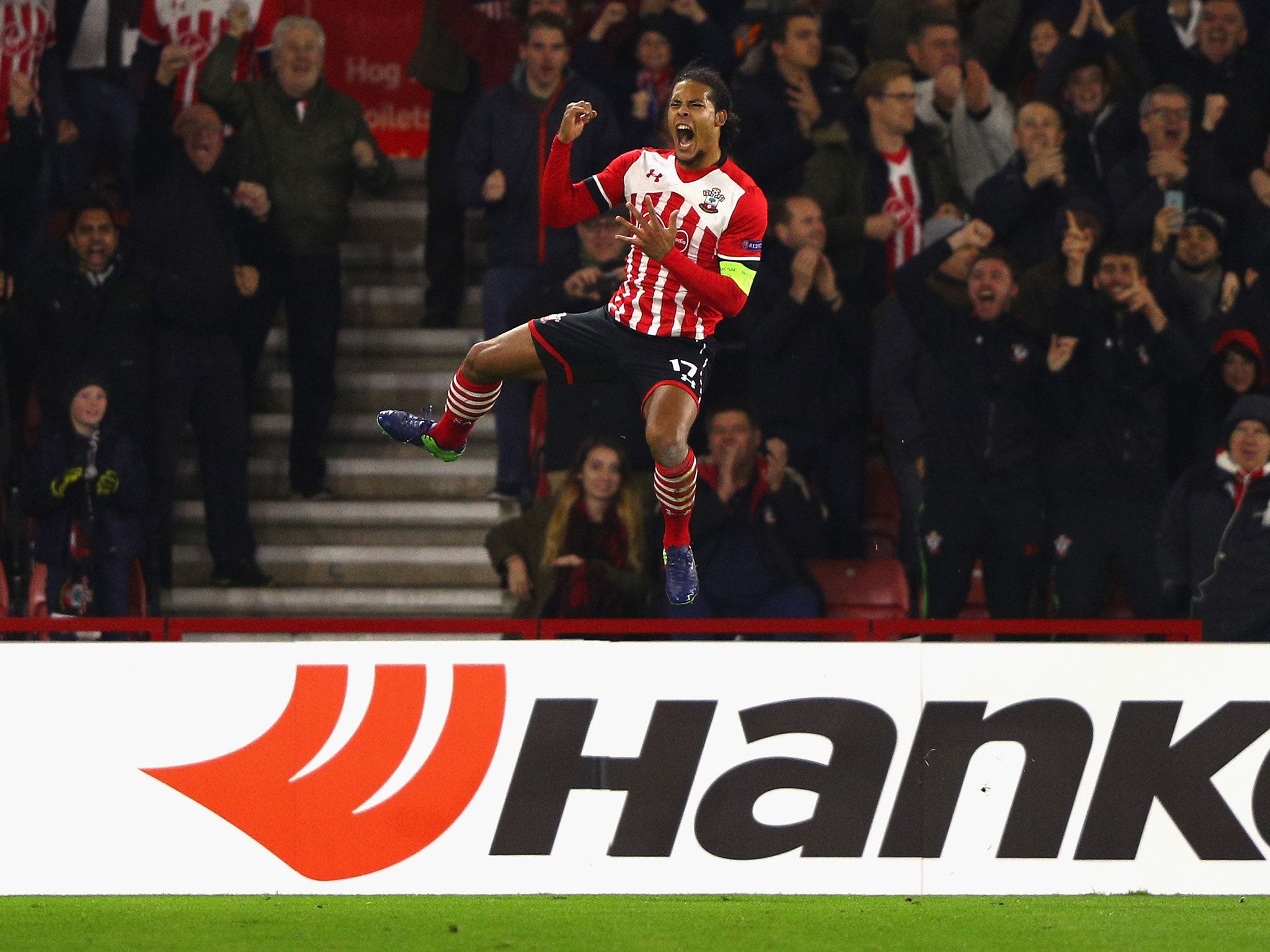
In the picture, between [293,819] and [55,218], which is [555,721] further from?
[55,218]

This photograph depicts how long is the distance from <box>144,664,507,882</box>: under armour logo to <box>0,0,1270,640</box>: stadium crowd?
1353 millimetres

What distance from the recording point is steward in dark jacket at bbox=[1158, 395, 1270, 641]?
9734mm

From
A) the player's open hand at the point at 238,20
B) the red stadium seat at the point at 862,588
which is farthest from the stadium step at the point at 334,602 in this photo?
the player's open hand at the point at 238,20

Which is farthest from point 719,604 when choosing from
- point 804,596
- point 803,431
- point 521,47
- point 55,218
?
point 55,218

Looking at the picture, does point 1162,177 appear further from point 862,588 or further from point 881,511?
point 862,588

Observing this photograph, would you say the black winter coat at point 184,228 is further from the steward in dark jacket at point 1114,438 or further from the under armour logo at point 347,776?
the steward in dark jacket at point 1114,438

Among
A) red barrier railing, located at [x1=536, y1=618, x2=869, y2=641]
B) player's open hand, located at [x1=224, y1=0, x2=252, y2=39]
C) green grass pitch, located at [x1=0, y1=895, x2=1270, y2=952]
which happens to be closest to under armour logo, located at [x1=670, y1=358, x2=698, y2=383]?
red barrier railing, located at [x1=536, y1=618, x2=869, y2=641]

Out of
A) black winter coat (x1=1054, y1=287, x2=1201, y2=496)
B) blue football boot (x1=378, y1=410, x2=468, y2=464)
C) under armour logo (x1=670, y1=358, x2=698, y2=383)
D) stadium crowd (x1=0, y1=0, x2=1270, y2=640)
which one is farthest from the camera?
black winter coat (x1=1054, y1=287, x2=1201, y2=496)

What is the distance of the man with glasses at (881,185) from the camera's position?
11086mm

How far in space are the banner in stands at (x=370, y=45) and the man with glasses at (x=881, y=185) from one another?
3.71m

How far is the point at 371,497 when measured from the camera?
1177 centimetres

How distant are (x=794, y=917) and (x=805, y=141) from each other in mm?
4920

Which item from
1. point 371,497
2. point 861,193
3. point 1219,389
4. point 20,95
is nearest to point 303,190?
point 20,95

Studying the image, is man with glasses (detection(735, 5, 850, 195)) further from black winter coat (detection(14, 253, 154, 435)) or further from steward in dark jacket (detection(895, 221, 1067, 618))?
black winter coat (detection(14, 253, 154, 435))
